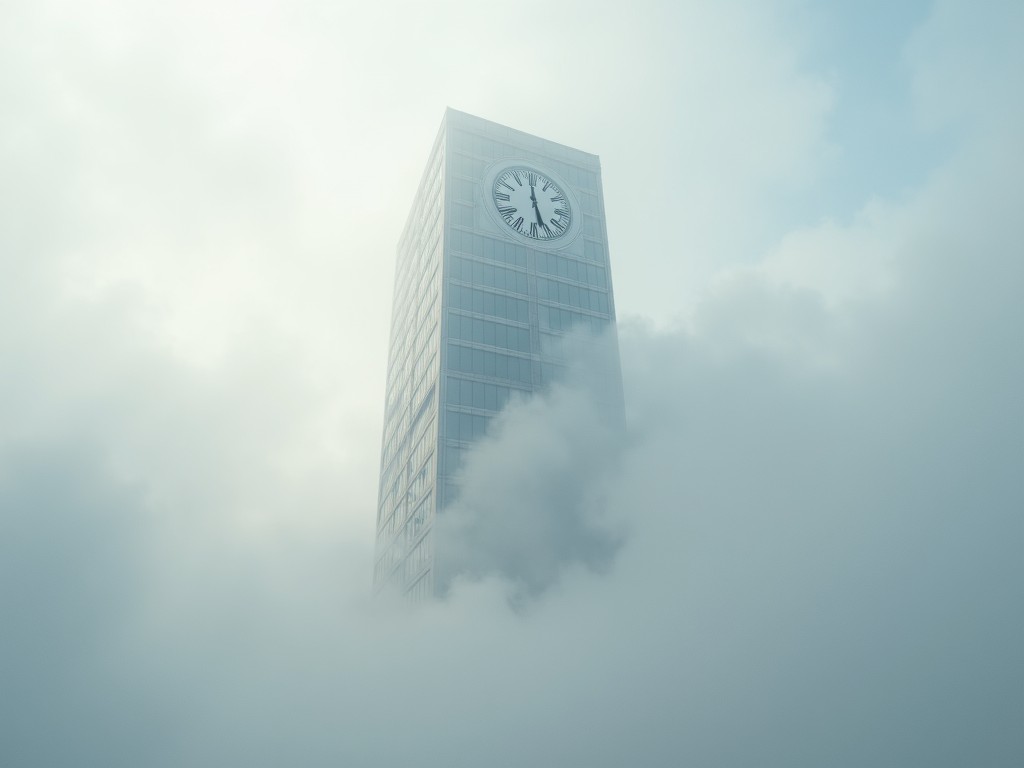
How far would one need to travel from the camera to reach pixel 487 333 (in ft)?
274

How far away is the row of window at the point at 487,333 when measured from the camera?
82750 mm

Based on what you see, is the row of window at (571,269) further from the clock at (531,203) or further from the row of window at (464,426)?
the row of window at (464,426)

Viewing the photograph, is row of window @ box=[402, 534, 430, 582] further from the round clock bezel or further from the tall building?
the round clock bezel

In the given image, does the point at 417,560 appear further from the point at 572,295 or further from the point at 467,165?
the point at 467,165

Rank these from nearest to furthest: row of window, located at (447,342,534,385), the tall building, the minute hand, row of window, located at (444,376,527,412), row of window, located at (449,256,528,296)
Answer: row of window, located at (444,376,527,412) → the tall building → row of window, located at (447,342,534,385) → row of window, located at (449,256,528,296) → the minute hand

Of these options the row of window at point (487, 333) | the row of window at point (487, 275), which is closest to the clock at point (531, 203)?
the row of window at point (487, 275)

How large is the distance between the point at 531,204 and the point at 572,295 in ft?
42.4

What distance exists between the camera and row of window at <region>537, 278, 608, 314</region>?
88.8 m

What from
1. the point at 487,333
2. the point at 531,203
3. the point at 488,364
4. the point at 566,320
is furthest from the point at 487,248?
the point at 488,364

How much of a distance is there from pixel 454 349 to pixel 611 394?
17.8 m

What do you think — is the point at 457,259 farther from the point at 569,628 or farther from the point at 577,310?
the point at 569,628

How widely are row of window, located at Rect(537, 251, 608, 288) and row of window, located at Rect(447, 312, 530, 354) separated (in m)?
9.53

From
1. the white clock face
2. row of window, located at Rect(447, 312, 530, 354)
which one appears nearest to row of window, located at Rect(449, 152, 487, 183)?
the white clock face

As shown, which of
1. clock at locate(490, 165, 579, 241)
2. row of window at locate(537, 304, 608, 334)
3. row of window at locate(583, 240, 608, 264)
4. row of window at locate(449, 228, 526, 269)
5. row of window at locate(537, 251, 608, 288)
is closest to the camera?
row of window at locate(537, 304, 608, 334)
